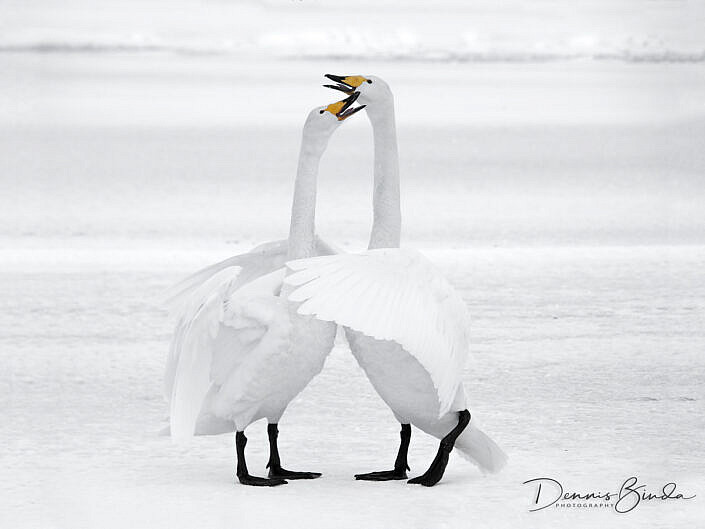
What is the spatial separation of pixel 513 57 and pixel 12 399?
38.8ft

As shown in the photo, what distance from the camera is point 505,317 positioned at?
6.28 m

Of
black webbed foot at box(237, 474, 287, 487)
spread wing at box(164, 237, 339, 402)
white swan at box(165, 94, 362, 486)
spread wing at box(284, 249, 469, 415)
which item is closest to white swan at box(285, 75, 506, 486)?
spread wing at box(284, 249, 469, 415)

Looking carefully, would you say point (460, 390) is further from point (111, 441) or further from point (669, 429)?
point (111, 441)

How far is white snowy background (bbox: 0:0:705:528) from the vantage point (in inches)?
159

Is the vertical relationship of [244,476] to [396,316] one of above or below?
below

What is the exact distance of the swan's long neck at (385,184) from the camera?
424 cm

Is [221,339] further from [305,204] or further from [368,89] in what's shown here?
[368,89]

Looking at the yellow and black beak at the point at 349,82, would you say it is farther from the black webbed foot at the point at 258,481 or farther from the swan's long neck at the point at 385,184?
the black webbed foot at the point at 258,481

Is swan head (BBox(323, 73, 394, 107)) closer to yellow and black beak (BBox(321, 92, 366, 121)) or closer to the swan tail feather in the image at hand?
yellow and black beak (BBox(321, 92, 366, 121))

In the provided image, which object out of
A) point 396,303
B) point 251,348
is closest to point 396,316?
point 396,303

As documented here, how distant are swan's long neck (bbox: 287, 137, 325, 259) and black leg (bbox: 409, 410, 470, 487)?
0.71m

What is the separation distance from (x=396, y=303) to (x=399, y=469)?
0.63 meters

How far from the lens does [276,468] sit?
408 centimetres

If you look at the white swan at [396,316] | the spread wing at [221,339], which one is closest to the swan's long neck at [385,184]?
the white swan at [396,316]
